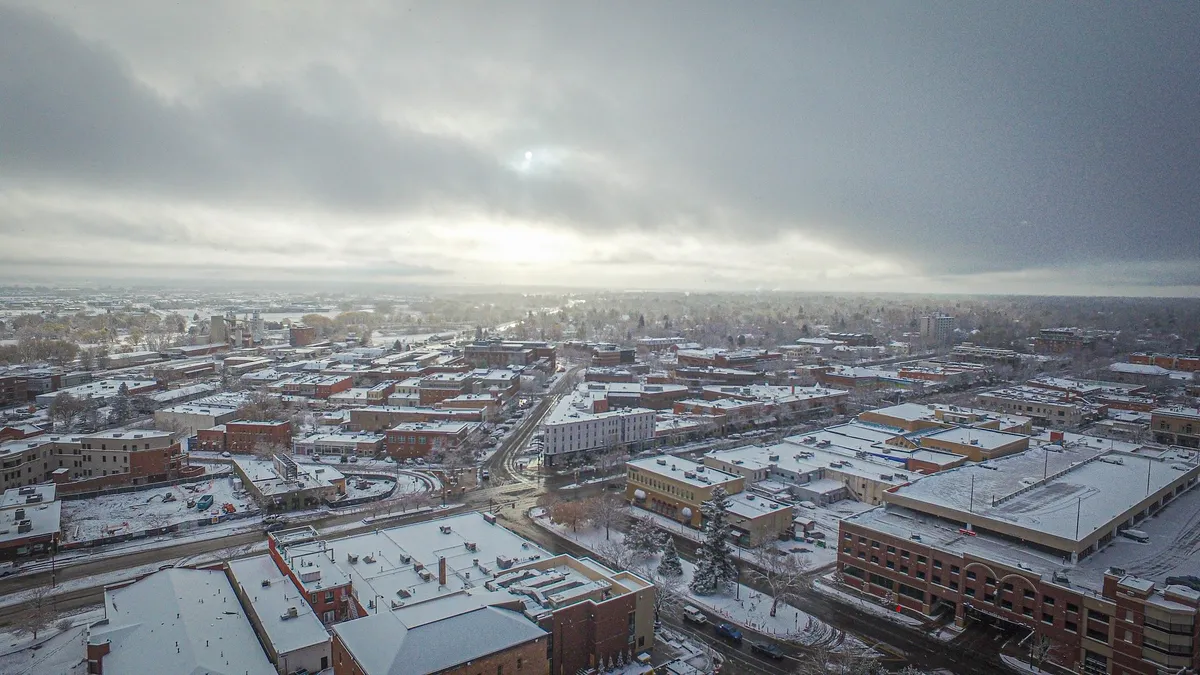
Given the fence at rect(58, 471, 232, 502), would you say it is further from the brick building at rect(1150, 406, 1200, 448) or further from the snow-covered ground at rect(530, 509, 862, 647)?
the brick building at rect(1150, 406, 1200, 448)

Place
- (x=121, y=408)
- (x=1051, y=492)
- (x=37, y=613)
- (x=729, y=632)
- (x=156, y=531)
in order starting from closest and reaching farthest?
(x=729, y=632) < (x=37, y=613) < (x=1051, y=492) < (x=156, y=531) < (x=121, y=408)

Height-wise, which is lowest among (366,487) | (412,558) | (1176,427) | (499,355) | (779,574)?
(366,487)

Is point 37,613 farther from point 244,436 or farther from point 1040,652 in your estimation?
point 1040,652

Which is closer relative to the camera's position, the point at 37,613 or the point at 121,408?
the point at 37,613

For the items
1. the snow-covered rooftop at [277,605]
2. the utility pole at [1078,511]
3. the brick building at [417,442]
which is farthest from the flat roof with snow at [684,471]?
the snow-covered rooftop at [277,605]

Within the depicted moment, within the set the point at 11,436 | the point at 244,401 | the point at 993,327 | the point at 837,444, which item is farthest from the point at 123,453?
the point at 993,327

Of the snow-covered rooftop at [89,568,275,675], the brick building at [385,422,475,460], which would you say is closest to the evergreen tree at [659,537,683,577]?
the snow-covered rooftop at [89,568,275,675]

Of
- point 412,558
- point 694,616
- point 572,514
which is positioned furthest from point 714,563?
point 412,558

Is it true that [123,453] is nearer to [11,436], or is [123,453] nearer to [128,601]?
[11,436]
